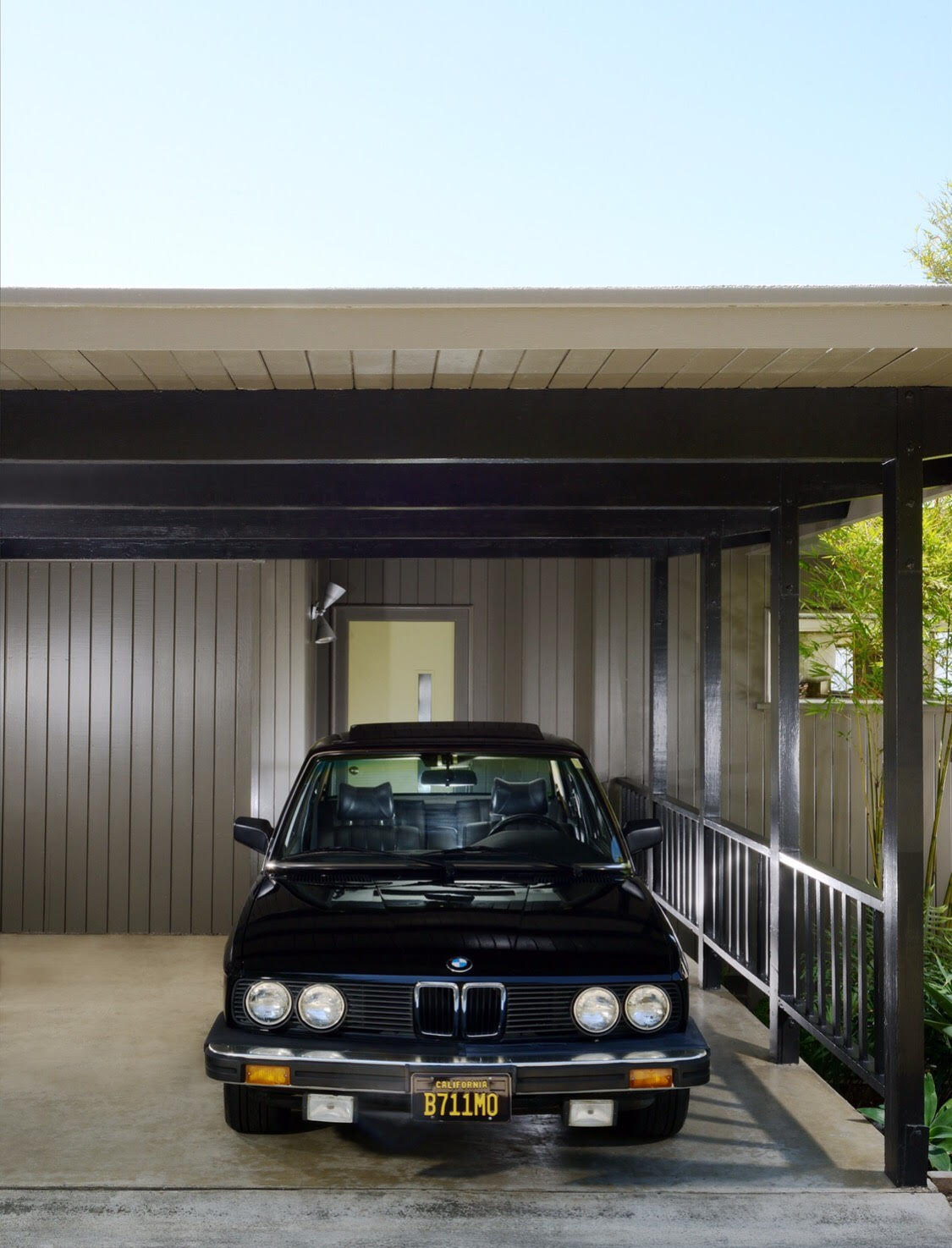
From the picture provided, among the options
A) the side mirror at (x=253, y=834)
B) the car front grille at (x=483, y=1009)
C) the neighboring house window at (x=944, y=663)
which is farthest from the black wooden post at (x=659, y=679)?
the car front grille at (x=483, y=1009)

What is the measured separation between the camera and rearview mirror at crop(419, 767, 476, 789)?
5387 mm

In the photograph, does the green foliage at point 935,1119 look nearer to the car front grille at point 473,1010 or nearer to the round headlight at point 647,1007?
the round headlight at point 647,1007

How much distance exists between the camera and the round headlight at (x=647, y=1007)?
4035 millimetres

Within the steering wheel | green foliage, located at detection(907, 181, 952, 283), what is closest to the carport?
the steering wheel

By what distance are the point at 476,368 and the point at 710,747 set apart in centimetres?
355

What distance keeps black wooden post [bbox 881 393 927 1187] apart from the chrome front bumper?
0.71 meters

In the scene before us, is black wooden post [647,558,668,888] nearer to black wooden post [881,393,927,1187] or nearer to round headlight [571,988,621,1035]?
black wooden post [881,393,927,1187]

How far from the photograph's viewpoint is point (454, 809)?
17.6 feet

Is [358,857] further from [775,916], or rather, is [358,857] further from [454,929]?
[775,916]

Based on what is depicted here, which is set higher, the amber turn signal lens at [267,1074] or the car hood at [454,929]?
the car hood at [454,929]

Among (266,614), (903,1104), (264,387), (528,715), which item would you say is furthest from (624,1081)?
(528,715)

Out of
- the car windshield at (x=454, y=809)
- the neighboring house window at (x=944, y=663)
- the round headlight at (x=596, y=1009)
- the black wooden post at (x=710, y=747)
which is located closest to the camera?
the round headlight at (x=596, y=1009)

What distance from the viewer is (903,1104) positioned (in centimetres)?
415

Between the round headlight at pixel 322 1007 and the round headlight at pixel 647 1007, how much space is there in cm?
93
